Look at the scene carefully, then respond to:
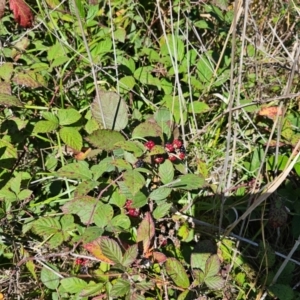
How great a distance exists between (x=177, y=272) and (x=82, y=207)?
32 cm

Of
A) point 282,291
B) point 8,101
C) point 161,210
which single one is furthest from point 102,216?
point 282,291

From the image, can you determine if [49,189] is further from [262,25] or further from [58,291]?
[262,25]

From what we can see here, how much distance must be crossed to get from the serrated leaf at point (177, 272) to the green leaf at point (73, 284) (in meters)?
0.23

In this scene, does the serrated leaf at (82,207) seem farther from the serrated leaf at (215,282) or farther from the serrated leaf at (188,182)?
the serrated leaf at (215,282)

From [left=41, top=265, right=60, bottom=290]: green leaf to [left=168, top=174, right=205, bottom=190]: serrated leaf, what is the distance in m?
0.41

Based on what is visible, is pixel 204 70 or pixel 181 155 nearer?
pixel 181 155

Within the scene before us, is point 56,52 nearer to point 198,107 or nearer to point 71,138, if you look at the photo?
point 71,138

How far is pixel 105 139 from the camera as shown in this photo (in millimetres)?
1438

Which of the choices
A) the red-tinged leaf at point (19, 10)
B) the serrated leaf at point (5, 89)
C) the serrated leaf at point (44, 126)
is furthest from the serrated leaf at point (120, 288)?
the red-tinged leaf at point (19, 10)

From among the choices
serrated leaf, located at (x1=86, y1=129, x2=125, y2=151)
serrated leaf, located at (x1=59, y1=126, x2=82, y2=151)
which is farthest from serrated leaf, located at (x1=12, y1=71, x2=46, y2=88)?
serrated leaf, located at (x1=86, y1=129, x2=125, y2=151)

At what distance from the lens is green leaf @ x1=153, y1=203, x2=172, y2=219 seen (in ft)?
4.73

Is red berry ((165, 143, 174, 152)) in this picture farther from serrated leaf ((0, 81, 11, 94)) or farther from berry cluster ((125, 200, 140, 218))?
serrated leaf ((0, 81, 11, 94))

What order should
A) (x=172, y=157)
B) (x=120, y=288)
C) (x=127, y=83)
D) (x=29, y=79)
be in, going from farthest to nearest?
(x=127, y=83) → (x=29, y=79) → (x=172, y=157) → (x=120, y=288)

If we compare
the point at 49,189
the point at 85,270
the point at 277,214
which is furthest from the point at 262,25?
the point at 85,270
